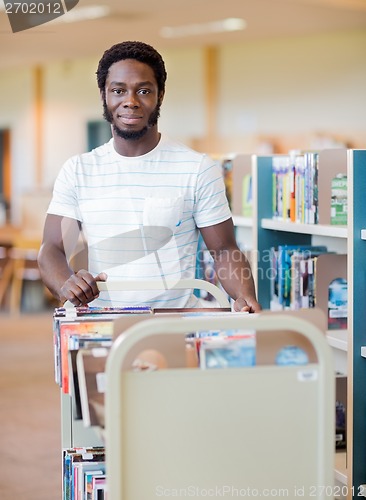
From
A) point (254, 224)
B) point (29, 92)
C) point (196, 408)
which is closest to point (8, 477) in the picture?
point (254, 224)

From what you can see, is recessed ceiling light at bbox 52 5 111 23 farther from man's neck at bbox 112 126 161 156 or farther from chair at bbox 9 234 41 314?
man's neck at bbox 112 126 161 156

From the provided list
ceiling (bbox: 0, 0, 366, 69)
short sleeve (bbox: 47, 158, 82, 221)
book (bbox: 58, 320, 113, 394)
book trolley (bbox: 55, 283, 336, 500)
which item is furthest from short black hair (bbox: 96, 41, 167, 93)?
ceiling (bbox: 0, 0, 366, 69)

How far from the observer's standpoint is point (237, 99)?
10.6 m

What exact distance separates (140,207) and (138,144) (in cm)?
19

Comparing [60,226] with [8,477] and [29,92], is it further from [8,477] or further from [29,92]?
[29,92]

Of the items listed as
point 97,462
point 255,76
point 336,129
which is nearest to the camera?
point 97,462

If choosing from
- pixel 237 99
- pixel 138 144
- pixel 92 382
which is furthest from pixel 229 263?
pixel 237 99

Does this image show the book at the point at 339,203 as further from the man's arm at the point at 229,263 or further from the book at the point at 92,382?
the book at the point at 92,382

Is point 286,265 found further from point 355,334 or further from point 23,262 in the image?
point 23,262

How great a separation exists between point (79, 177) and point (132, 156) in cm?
17

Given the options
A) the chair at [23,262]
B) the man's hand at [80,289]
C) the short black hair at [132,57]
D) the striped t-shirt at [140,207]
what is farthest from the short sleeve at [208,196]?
the chair at [23,262]

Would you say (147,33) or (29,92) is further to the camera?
(29,92)

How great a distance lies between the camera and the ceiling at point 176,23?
7.71 metres

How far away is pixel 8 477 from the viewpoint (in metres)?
4.07
